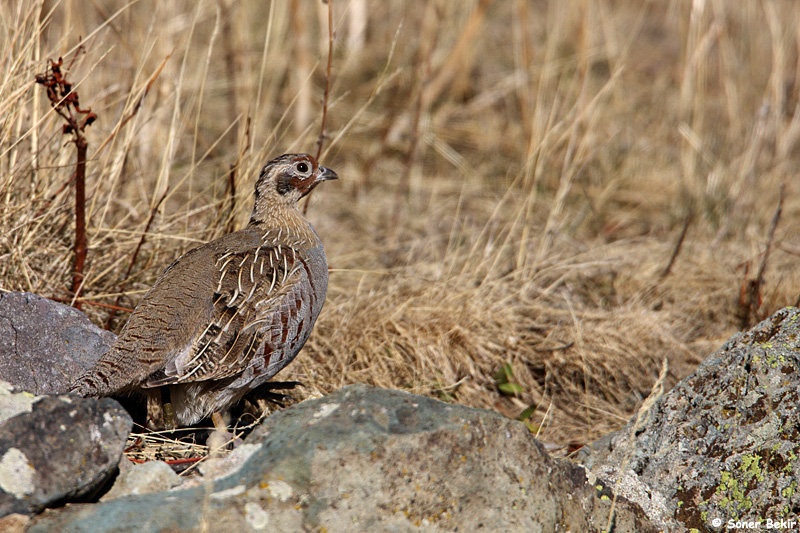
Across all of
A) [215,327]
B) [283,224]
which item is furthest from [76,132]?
[283,224]

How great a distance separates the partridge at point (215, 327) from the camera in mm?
3258

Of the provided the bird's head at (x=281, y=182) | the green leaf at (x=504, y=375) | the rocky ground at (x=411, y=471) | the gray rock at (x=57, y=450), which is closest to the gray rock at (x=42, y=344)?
the rocky ground at (x=411, y=471)

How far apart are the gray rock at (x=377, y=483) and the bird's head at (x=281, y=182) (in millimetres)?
1881

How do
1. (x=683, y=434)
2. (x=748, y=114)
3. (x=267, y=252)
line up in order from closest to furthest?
(x=683, y=434) → (x=267, y=252) → (x=748, y=114)

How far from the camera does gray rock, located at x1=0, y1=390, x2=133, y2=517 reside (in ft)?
7.46

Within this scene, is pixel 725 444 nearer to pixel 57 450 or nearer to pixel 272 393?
pixel 272 393

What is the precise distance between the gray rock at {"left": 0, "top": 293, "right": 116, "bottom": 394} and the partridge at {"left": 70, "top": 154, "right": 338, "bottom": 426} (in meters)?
0.32

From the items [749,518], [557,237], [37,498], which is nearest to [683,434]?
[749,518]

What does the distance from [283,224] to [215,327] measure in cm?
101

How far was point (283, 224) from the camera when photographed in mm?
4305

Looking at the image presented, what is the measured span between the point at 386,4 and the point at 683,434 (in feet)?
25.1

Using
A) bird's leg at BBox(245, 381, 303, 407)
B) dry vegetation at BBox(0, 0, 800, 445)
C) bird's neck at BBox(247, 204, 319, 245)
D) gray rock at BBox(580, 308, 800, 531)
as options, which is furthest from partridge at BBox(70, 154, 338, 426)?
gray rock at BBox(580, 308, 800, 531)

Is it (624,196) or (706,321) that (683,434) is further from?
(624,196)

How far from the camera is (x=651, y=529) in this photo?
9.24ft
